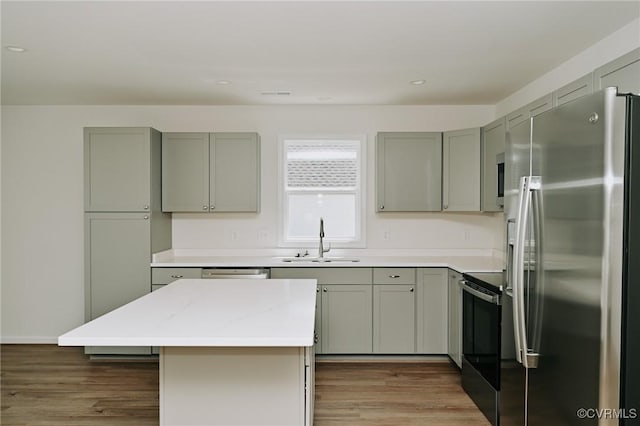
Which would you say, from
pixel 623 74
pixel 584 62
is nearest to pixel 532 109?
pixel 584 62

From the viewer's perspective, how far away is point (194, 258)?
4578 mm

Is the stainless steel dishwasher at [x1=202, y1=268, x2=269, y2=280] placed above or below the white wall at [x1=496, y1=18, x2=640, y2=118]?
below

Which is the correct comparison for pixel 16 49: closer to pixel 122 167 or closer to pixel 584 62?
pixel 122 167

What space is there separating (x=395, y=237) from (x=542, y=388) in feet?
9.04

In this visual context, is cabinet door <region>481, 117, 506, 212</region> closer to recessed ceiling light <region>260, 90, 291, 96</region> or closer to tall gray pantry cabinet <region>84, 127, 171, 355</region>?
recessed ceiling light <region>260, 90, 291, 96</region>

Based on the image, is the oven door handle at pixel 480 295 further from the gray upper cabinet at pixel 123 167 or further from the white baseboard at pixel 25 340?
the white baseboard at pixel 25 340

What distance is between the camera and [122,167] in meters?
4.23

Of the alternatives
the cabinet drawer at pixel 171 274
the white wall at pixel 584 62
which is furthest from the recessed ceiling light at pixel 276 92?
the white wall at pixel 584 62

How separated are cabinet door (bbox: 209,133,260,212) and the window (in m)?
0.38

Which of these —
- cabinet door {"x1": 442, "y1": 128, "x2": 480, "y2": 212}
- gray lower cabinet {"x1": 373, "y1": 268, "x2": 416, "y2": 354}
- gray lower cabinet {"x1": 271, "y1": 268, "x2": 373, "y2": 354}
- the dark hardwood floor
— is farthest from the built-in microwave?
the dark hardwood floor

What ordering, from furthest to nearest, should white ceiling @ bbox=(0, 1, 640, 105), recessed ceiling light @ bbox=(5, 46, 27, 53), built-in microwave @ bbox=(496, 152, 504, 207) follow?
built-in microwave @ bbox=(496, 152, 504, 207) < recessed ceiling light @ bbox=(5, 46, 27, 53) < white ceiling @ bbox=(0, 1, 640, 105)

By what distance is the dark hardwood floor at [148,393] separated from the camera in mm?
3061

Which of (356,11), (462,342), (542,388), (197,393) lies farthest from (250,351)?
(462,342)

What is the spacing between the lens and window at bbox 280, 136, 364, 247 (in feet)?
15.6
